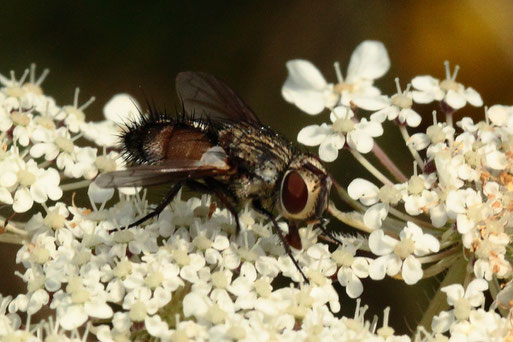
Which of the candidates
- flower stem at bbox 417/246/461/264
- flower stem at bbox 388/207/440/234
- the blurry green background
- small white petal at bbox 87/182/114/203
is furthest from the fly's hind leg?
the blurry green background

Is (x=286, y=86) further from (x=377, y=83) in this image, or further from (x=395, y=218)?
(x=377, y=83)

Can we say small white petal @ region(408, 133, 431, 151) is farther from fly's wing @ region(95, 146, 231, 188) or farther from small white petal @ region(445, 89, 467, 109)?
fly's wing @ region(95, 146, 231, 188)

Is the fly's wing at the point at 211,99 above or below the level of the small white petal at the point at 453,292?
above

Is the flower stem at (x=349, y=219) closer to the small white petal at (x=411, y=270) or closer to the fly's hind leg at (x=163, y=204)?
the small white petal at (x=411, y=270)

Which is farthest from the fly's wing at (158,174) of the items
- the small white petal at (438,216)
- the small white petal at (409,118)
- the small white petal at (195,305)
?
the small white petal at (409,118)

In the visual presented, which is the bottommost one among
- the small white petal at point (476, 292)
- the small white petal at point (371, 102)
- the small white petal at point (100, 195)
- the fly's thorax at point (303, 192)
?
the small white petal at point (476, 292)

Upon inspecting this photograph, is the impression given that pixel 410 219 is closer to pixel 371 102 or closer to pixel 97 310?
pixel 371 102
